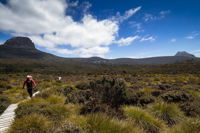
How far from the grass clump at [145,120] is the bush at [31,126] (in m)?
3.08

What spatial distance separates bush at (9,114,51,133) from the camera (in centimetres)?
362

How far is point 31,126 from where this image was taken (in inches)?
148

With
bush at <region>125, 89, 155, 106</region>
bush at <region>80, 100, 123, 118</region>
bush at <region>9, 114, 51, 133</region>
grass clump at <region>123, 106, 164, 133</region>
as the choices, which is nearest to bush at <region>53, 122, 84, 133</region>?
bush at <region>9, 114, 51, 133</region>

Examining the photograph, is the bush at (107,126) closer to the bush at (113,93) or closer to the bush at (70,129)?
the bush at (70,129)

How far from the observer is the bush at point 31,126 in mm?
3617

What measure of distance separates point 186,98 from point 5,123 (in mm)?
9924

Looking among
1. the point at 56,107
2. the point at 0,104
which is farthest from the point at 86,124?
the point at 0,104

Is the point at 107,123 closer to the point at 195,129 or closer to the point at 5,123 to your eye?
the point at 195,129

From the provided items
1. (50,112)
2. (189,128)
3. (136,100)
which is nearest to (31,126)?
(50,112)

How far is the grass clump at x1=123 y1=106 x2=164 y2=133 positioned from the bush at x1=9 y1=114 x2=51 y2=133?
3.08m

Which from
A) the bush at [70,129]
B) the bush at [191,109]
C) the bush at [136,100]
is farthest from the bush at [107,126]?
the bush at [136,100]

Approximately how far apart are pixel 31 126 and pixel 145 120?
4067 mm

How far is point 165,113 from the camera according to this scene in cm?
577

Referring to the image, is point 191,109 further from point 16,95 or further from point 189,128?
point 16,95
